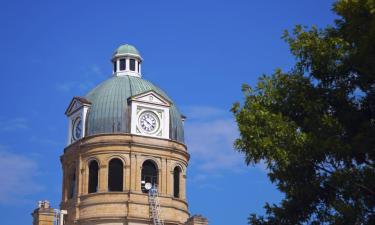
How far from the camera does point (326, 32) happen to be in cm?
2278

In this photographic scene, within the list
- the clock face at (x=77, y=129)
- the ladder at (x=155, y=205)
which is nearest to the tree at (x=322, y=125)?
the ladder at (x=155, y=205)

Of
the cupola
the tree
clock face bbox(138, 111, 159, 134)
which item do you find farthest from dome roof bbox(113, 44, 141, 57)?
the tree

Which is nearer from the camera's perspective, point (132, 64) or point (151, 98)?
point (151, 98)

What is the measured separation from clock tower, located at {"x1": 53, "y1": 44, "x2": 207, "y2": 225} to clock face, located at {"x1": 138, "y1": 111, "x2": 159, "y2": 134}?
72 mm

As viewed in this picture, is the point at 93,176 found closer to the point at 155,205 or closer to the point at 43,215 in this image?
the point at 43,215

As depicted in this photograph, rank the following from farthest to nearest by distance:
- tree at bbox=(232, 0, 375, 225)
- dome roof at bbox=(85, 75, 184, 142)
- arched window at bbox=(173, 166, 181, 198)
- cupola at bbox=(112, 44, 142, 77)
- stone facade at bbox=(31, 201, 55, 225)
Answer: cupola at bbox=(112, 44, 142, 77)
arched window at bbox=(173, 166, 181, 198)
dome roof at bbox=(85, 75, 184, 142)
stone facade at bbox=(31, 201, 55, 225)
tree at bbox=(232, 0, 375, 225)

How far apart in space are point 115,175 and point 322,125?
34511mm

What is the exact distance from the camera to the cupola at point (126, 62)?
5947cm

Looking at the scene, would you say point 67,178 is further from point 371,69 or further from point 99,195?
point 371,69

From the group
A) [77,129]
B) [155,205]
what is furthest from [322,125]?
[77,129]

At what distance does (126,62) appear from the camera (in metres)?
59.6

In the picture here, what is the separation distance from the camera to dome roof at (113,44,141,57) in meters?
59.6

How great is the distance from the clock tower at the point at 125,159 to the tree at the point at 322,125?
31.2 metres

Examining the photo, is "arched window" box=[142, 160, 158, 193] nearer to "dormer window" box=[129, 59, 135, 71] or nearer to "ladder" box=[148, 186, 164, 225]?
"ladder" box=[148, 186, 164, 225]
